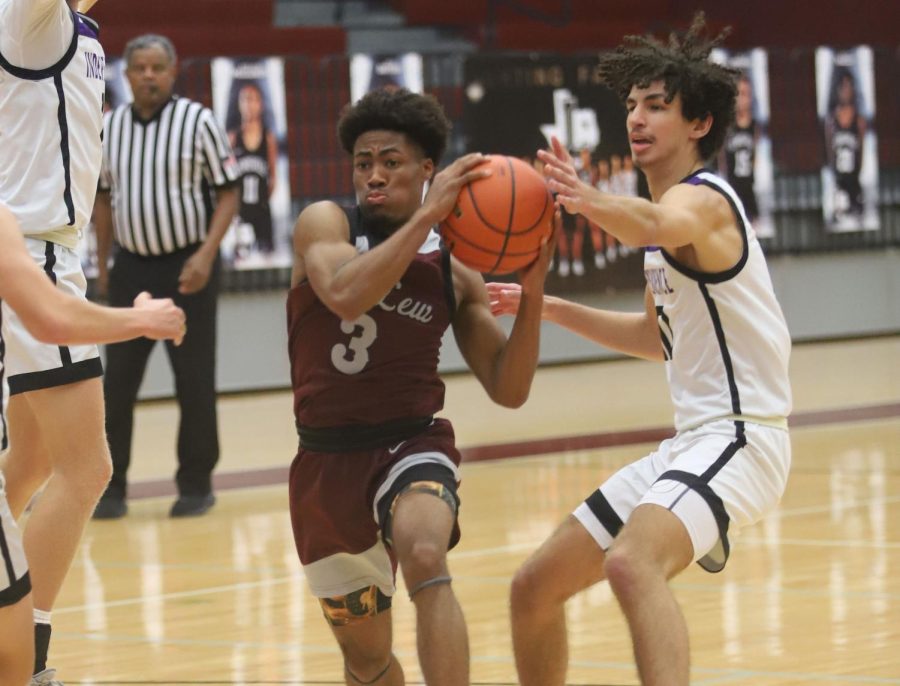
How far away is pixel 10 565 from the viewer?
3.50 meters

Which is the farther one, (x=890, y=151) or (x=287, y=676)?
(x=890, y=151)

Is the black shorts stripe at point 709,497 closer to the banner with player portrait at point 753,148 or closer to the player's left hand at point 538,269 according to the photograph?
the player's left hand at point 538,269

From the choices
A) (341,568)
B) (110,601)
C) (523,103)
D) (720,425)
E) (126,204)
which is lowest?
(110,601)

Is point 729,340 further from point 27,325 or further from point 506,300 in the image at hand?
point 27,325

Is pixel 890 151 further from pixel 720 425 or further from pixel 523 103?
pixel 720 425

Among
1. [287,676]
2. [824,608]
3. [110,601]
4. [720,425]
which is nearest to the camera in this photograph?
[720,425]

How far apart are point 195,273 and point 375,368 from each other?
3.88 m

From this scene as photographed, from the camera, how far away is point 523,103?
1415cm

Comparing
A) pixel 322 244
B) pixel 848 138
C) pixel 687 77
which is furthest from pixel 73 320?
pixel 848 138

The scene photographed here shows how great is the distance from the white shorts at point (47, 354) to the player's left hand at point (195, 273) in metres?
3.24

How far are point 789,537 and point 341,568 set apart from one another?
3420 millimetres

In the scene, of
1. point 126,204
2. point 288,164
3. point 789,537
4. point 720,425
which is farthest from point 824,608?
point 288,164

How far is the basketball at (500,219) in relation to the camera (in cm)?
413

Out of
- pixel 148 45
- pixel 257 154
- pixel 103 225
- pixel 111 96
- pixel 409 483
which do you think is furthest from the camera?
pixel 257 154
